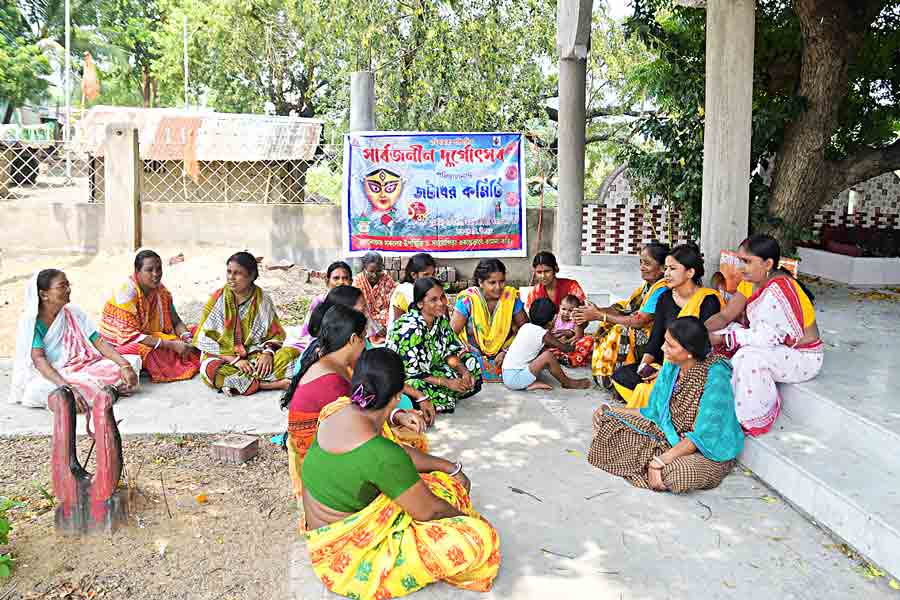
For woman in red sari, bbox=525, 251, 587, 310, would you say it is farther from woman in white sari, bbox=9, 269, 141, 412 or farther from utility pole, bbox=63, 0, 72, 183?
utility pole, bbox=63, 0, 72, 183

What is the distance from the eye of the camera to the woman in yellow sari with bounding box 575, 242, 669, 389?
606cm

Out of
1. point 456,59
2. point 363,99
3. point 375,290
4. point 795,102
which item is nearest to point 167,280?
point 363,99

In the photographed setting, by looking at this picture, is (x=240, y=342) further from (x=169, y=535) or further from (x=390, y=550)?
(x=390, y=550)

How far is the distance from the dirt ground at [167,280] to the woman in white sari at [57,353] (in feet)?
10.3

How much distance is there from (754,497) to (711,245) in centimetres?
289

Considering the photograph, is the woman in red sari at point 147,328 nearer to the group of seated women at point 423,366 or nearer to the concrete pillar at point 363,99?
the group of seated women at point 423,366

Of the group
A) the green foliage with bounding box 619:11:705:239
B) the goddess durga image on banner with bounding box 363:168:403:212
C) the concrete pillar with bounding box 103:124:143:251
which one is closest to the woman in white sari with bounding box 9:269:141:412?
the goddess durga image on banner with bounding box 363:168:403:212

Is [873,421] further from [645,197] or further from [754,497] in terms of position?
[645,197]

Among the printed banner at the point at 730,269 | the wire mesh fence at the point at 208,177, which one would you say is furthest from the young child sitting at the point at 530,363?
the wire mesh fence at the point at 208,177

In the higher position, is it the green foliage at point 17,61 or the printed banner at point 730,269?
the green foliage at point 17,61

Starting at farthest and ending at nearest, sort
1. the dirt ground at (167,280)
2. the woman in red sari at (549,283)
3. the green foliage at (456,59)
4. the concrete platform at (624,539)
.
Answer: the green foliage at (456,59) → the dirt ground at (167,280) → the woman in red sari at (549,283) → the concrete platform at (624,539)

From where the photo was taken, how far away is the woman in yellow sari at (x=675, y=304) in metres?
5.56

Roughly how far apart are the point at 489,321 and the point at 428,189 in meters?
3.81

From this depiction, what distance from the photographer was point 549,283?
276 inches
